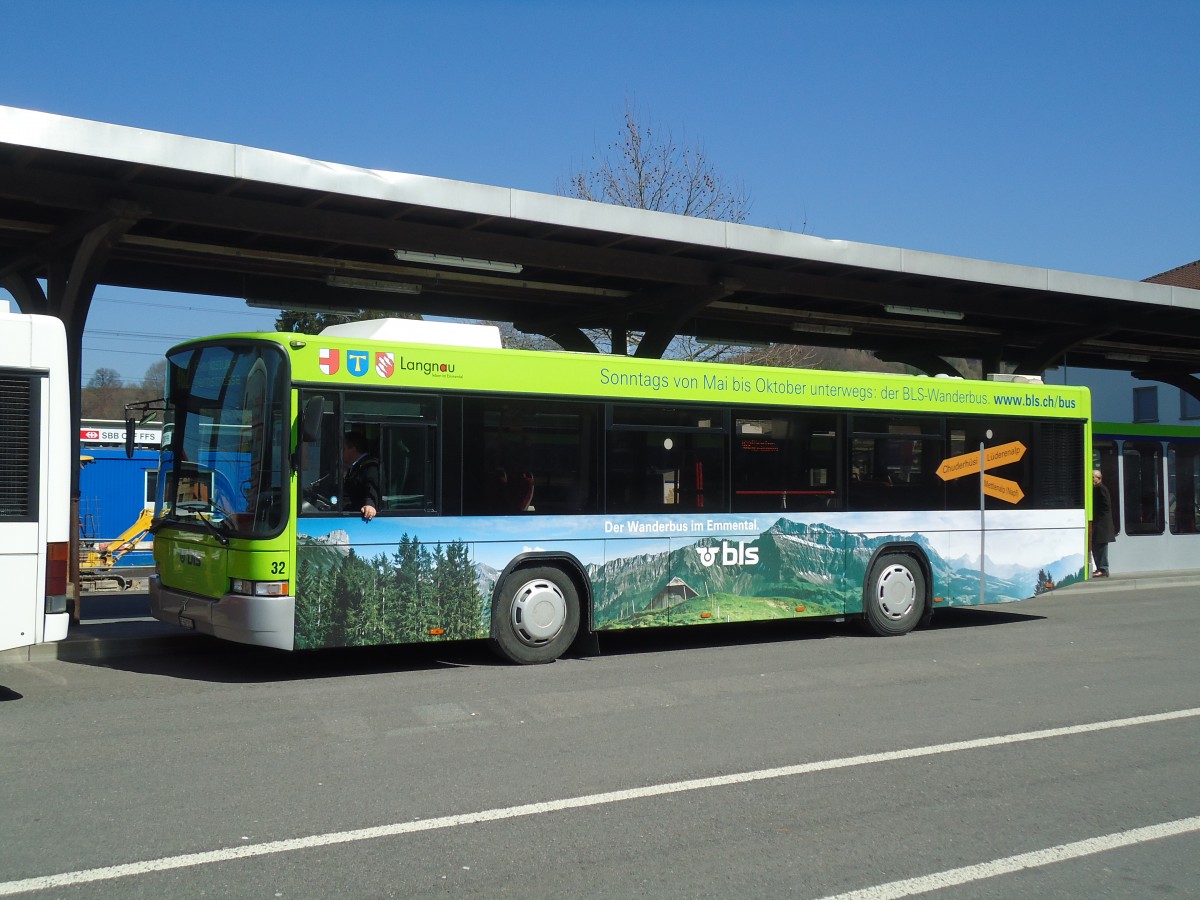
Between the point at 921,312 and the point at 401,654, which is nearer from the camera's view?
the point at 401,654

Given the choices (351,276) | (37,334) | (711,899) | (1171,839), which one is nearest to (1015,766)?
(1171,839)

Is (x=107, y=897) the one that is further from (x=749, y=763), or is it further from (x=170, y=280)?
(x=170, y=280)

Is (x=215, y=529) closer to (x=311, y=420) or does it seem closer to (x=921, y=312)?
(x=311, y=420)

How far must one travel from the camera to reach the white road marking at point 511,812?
4805 mm

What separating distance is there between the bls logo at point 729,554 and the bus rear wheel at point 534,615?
149cm

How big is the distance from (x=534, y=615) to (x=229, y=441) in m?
3.16

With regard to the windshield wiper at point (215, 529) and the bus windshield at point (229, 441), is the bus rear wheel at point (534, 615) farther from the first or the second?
the windshield wiper at point (215, 529)

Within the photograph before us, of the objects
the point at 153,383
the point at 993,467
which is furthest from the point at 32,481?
the point at 153,383

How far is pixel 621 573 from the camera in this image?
10953 mm

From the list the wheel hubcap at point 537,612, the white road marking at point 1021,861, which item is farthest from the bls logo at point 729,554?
the white road marking at point 1021,861

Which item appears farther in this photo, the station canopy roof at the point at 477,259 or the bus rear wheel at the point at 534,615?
the station canopy roof at the point at 477,259

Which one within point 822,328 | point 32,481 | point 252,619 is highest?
point 822,328

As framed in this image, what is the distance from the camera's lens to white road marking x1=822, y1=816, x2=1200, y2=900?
15.5 ft

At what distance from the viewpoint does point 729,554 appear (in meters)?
11.6
